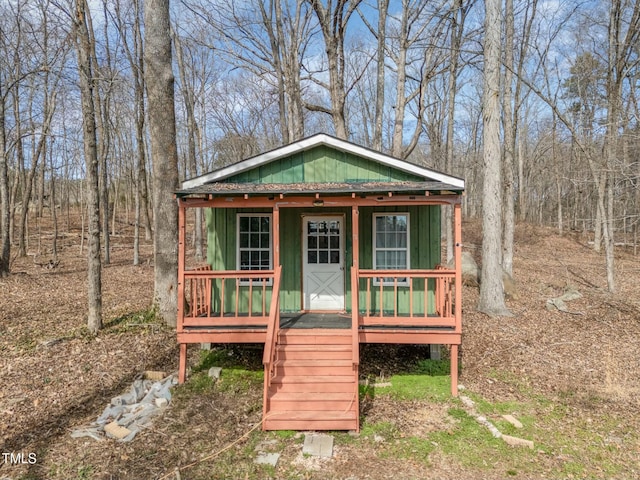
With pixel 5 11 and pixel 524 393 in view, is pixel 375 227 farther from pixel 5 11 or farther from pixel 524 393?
pixel 5 11

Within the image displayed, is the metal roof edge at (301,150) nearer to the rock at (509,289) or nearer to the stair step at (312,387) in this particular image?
the stair step at (312,387)

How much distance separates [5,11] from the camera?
15406 millimetres

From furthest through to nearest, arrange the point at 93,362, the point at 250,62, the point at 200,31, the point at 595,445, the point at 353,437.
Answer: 1. the point at 200,31
2. the point at 250,62
3. the point at 93,362
4. the point at 353,437
5. the point at 595,445

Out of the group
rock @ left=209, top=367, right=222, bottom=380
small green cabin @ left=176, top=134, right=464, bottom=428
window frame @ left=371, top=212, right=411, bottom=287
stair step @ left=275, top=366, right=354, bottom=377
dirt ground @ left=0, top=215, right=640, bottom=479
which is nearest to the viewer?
dirt ground @ left=0, top=215, right=640, bottom=479

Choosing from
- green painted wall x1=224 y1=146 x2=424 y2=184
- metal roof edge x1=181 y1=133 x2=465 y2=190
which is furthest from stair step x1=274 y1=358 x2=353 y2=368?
metal roof edge x1=181 y1=133 x2=465 y2=190

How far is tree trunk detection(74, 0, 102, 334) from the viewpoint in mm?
7734

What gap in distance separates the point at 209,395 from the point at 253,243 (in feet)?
10.1

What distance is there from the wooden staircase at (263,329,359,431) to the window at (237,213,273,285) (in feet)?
6.48

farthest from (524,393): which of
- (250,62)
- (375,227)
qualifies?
(250,62)

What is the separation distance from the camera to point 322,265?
26.0 ft

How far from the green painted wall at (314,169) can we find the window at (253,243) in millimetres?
816

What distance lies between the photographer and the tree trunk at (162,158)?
8.38 m

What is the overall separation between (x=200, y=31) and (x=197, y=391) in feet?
51.1

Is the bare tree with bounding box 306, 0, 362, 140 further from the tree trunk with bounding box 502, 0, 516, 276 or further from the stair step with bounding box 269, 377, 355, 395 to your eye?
the stair step with bounding box 269, 377, 355, 395
